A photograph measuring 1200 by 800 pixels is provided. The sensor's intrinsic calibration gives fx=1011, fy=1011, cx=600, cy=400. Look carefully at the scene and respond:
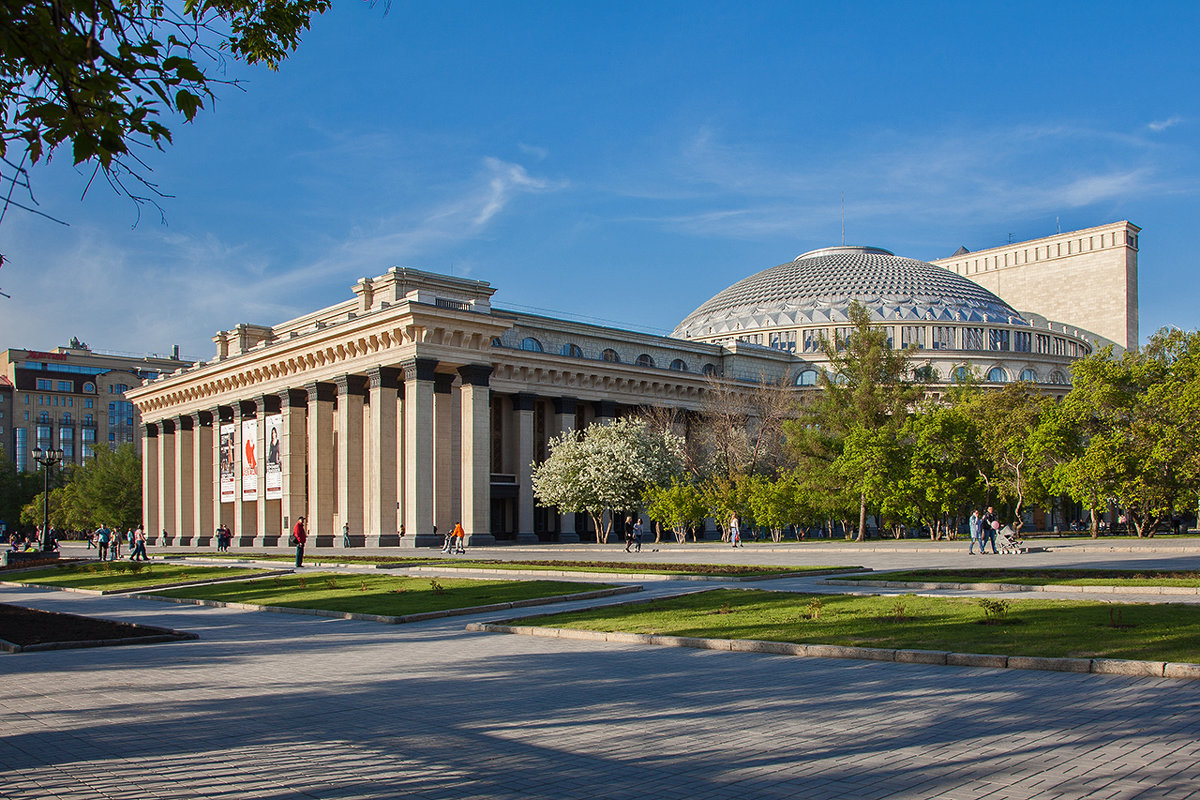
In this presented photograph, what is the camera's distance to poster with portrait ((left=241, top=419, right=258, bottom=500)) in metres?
62.2


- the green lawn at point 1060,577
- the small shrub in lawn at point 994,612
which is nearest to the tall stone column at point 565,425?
the green lawn at point 1060,577

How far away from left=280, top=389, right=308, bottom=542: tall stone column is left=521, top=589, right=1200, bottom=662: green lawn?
1756 inches

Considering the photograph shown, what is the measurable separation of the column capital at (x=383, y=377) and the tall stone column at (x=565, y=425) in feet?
41.5

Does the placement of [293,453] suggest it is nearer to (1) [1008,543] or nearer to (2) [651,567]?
(2) [651,567]

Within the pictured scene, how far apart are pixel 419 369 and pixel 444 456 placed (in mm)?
5343

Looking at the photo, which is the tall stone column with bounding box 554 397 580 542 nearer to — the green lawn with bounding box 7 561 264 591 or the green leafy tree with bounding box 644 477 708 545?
the green leafy tree with bounding box 644 477 708 545

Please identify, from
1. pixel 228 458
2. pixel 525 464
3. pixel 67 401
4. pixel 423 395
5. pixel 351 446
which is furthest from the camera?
pixel 67 401

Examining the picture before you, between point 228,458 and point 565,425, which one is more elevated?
point 565,425

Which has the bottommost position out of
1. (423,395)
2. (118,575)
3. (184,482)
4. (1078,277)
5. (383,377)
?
(118,575)

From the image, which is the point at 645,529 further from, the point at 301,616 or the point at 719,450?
the point at 301,616

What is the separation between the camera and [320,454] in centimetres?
5706

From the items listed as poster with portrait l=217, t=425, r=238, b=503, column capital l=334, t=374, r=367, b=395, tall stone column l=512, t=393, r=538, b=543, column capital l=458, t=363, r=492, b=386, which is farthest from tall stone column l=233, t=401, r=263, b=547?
column capital l=458, t=363, r=492, b=386

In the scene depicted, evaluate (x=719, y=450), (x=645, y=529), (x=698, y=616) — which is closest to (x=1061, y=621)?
(x=698, y=616)

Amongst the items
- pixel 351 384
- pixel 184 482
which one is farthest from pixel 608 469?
pixel 184 482
